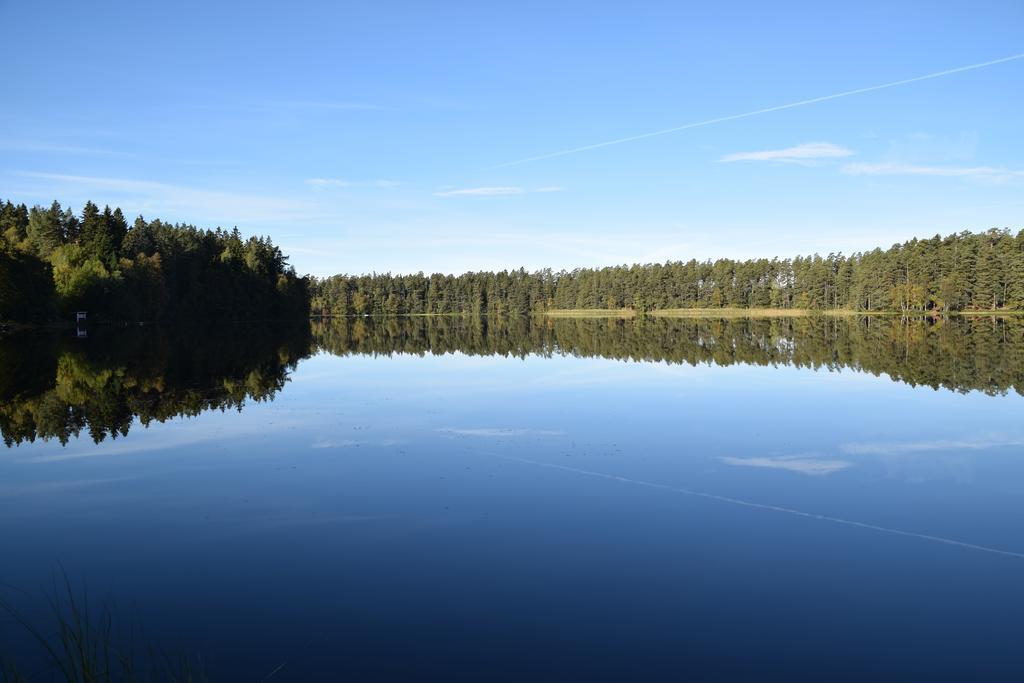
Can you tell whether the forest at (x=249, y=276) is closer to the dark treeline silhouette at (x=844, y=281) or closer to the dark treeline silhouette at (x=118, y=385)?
the dark treeline silhouette at (x=844, y=281)

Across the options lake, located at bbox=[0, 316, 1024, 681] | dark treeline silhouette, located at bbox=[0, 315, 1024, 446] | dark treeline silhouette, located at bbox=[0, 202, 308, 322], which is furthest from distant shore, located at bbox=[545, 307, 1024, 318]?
lake, located at bbox=[0, 316, 1024, 681]

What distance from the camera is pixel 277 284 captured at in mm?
118125

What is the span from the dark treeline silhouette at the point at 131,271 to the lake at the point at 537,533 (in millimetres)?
56902

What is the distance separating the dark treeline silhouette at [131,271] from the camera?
226 feet

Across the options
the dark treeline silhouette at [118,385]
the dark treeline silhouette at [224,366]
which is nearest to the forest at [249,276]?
the dark treeline silhouette at [224,366]

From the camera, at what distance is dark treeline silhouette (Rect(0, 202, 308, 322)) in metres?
68.8

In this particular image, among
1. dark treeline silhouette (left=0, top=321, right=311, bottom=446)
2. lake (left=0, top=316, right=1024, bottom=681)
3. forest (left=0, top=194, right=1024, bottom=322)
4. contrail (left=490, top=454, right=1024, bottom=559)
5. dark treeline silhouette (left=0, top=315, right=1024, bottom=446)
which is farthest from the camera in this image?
forest (left=0, top=194, right=1024, bottom=322)

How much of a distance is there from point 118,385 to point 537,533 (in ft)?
74.1

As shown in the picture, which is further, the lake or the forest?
the forest

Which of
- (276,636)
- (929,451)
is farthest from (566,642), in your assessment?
(929,451)

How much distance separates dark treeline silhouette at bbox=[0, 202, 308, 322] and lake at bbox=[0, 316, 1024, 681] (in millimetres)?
56902

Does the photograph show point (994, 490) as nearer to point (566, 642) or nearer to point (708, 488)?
point (708, 488)

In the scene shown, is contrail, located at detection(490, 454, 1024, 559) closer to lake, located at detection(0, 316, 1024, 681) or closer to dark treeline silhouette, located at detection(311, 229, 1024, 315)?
lake, located at detection(0, 316, 1024, 681)

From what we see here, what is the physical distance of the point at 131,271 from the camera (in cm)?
8269
